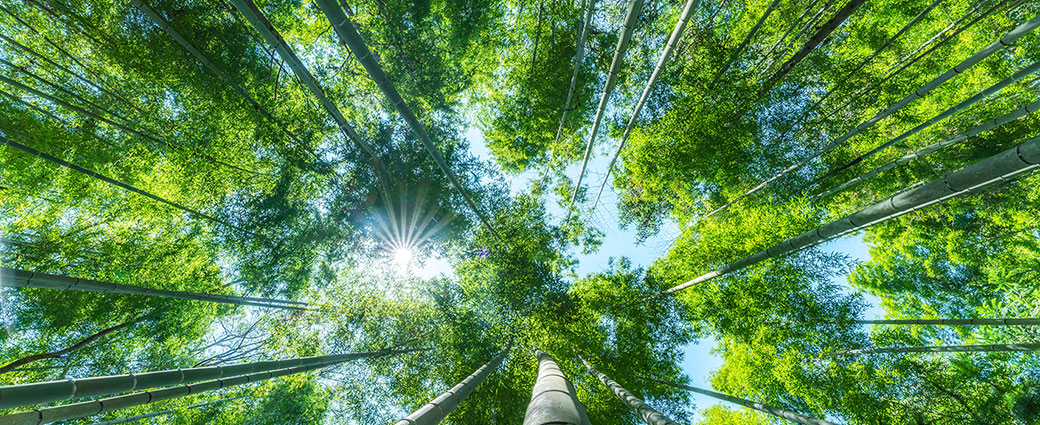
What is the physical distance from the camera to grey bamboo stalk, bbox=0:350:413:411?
1885mm

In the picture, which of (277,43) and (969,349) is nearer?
(277,43)

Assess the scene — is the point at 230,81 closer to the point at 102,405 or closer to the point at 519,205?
the point at 102,405

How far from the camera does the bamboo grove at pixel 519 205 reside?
5.56 meters

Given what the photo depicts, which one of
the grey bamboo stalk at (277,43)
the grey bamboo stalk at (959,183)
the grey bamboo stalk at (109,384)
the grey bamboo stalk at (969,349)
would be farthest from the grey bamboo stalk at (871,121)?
the grey bamboo stalk at (109,384)

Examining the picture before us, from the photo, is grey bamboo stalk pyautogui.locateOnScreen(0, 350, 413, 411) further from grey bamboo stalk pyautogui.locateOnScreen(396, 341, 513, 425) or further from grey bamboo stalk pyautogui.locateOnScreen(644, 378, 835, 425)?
grey bamboo stalk pyautogui.locateOnScreen(644, 378, 835, 425)

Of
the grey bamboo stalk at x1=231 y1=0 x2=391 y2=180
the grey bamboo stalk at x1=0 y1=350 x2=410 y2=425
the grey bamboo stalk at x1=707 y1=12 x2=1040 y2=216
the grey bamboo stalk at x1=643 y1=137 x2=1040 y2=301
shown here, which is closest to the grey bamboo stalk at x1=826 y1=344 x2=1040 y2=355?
the grey bamboo stalk at x1=707 y1=12 x2=1040 y2=216

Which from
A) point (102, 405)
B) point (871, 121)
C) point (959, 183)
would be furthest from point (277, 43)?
point (871, 121)

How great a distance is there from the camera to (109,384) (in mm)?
2367

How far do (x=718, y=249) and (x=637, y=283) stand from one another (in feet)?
6.82

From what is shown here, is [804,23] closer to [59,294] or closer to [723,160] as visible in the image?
[723,160]

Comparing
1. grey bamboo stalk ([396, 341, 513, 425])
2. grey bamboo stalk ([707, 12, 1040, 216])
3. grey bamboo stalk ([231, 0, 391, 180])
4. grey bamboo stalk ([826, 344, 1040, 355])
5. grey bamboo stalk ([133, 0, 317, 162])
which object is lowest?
grey bamboo stalk ([396, 341, 513, 425])

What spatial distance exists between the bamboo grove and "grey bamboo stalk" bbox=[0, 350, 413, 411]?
5.15ft

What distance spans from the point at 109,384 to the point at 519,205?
21.2 ft

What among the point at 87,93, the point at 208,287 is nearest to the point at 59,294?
the point at 208,287
